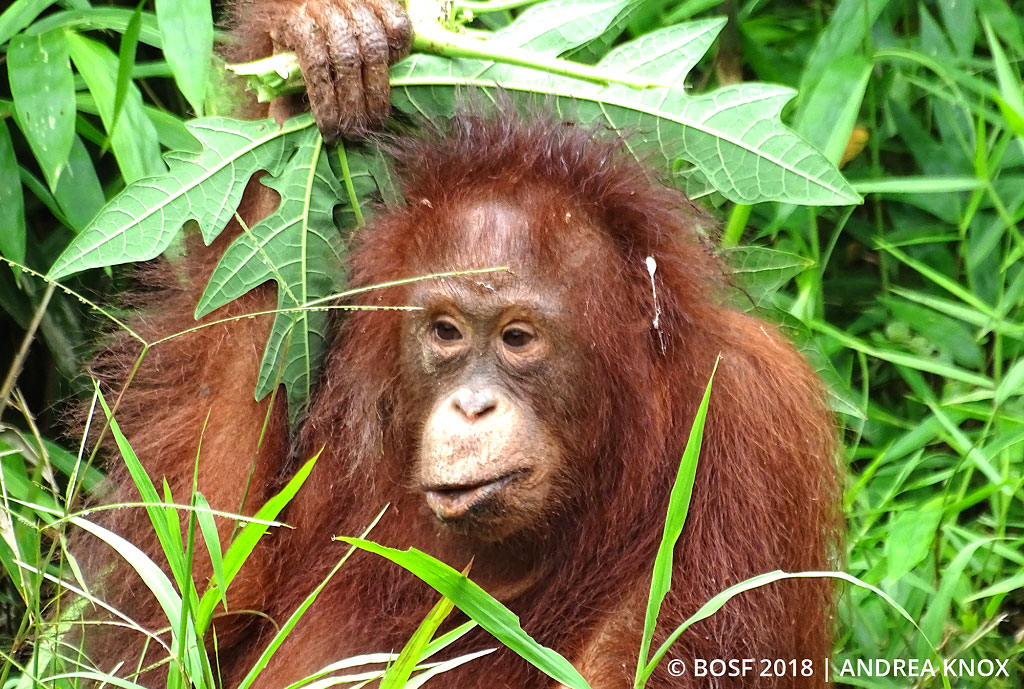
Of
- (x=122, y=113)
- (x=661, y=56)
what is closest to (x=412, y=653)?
(x=661, y=56)

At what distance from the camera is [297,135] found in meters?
3.05

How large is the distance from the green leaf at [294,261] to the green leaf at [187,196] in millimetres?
58

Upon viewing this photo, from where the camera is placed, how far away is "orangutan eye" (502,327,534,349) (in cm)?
275

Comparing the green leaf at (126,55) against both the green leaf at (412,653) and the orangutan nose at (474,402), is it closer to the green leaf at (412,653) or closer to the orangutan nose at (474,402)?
the orangutan nose at (474,402)

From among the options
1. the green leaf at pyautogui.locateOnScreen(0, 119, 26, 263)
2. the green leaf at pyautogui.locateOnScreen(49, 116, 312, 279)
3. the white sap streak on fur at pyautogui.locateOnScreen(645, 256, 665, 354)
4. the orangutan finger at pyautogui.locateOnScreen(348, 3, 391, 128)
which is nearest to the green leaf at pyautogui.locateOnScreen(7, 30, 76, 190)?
the green leaf at pyautogui.locateOnScreen(0, 119, 26, 263)

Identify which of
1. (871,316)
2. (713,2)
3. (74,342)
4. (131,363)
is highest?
(713,2)

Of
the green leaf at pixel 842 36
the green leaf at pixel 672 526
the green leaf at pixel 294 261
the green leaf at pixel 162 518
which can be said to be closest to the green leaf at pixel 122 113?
the green leaf at pixel 294 261

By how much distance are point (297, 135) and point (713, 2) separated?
163 cm

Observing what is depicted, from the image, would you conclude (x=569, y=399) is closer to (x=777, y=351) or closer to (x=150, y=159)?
(x=777, y=351)

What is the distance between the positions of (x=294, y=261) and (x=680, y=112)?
0.89 meters

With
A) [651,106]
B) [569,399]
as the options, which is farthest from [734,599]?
[651,106]

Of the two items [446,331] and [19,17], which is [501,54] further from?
[19,17]

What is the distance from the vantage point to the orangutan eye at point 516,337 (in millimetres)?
2754

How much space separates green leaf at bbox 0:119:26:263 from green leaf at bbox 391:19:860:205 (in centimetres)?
104
